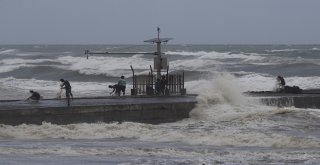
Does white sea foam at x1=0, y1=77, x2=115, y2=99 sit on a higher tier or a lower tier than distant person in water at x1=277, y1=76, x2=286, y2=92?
lower

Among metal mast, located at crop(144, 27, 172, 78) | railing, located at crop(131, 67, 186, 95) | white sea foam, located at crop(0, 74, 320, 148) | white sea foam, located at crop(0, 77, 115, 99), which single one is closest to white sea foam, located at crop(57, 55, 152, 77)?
white sea foam, located at crop(0, 77, 115, 99)

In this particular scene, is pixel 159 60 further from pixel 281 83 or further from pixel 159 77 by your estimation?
pixel 281 83

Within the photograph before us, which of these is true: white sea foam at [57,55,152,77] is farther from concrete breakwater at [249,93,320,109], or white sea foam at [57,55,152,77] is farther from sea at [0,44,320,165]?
sea at [0,44,320,165]

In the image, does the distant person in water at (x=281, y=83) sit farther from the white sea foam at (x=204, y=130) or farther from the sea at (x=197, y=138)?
the white sea foam at (x=204, y=130)

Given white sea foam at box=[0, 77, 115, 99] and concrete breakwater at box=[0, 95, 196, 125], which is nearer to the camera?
concrete breakwater at box=[0, 95, 196, 125]

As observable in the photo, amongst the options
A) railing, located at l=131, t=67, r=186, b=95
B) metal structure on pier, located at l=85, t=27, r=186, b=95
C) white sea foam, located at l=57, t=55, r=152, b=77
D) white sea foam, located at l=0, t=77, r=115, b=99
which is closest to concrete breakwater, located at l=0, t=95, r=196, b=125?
railing, located at l=131, t=67, r=186, b=95

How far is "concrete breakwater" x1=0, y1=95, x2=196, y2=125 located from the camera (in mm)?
→ 20484

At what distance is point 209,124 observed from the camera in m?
22.2

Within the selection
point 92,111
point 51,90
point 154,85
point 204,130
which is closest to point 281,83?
point 154,85

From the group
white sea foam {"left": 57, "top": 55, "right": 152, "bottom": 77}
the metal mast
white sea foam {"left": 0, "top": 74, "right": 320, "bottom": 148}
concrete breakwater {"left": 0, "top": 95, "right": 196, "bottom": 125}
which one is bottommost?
white sea foam {"left": 57, "top": 55, "right": 152, "bottom": 77}

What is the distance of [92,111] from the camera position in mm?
21906

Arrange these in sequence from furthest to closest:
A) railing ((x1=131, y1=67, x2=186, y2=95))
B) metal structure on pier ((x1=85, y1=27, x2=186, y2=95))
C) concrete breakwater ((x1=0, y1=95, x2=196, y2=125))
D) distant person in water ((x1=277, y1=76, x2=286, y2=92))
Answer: distant person in water ((x1=277, y1=76, x2=286, y2=92))
metal structure on pier ((x1=85, y1=27, x2=186, y2=95))
railing ((x1=131, y1=67, x2=186, y2=95))
concrete breakwater ((x1=0, y1=95, x2=196, y2=125))

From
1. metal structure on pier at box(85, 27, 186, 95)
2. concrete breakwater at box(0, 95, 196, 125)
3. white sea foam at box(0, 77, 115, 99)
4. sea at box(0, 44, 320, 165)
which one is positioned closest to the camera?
sea at box(0, 44, 320, 165)

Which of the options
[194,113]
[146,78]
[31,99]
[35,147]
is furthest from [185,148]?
[146,78]
